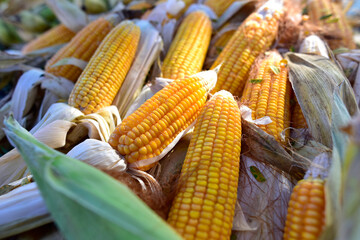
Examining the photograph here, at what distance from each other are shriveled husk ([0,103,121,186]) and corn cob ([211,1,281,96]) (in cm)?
99

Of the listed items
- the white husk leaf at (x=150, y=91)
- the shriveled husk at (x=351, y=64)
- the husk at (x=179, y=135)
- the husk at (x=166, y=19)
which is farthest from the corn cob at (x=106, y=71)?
the shriveled husk at (x=351, y=64)

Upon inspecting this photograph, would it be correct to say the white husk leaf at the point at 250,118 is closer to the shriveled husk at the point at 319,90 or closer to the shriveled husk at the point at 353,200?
the shriveled husk at the point at 319,90

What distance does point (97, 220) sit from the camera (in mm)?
966

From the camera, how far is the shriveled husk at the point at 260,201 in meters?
1.38

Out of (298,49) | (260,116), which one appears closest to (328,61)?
(298,49)

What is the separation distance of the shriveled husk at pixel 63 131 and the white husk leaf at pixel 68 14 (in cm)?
187

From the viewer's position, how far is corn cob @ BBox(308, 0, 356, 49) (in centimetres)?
306

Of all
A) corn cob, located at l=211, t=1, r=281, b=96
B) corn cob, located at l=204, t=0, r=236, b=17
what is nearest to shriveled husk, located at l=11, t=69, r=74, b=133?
corn cob, located at l=211, t=1, r=281, b=96

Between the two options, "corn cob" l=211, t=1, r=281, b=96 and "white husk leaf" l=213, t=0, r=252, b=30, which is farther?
"white husk leaf" l=213, t=0, r=252, b=30

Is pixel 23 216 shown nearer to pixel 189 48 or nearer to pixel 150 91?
pixel 150 91

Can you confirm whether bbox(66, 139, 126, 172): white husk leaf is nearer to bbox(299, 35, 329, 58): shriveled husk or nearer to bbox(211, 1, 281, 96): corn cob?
bbox(211, 1, 281, 96): corn cob

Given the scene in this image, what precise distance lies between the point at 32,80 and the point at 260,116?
2.18m

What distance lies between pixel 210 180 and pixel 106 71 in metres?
1.45

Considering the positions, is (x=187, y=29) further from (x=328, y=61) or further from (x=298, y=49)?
(x=328, y=61)
